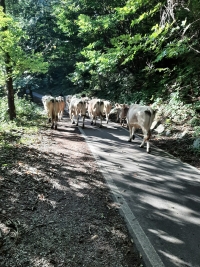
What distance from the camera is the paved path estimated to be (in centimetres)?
332

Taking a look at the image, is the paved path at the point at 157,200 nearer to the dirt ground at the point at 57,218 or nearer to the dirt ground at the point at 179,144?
the dirt ground at the point at 57,218

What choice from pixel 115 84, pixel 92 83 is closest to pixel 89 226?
pixel 115 84

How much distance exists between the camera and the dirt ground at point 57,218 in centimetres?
300

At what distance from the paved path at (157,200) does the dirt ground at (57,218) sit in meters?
0.29

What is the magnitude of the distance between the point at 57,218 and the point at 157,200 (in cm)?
221

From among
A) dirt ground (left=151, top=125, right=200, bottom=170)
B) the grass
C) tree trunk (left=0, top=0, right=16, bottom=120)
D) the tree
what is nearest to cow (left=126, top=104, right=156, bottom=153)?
dirt ground (left=151, top=125, right=200, bottom=170)

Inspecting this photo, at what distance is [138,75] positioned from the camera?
1988 cm

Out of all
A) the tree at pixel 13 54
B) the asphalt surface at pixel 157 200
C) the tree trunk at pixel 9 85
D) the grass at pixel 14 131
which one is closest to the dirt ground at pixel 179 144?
the asphalt surface at pixel 157 200

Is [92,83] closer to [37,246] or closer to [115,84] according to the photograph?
[115,84]

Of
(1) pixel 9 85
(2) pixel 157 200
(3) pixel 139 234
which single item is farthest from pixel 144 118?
(1) pixel 9 85

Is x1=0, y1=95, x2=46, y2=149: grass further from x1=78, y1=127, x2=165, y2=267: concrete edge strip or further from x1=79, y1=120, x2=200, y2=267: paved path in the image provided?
x1=78, y1=127, x2=165, y2=267: concrete edge strip

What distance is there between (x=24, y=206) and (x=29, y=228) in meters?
0.65

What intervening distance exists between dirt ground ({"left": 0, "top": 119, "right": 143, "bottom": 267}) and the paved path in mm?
291

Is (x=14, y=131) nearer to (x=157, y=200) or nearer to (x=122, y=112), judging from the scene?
(x=122, y=112)
